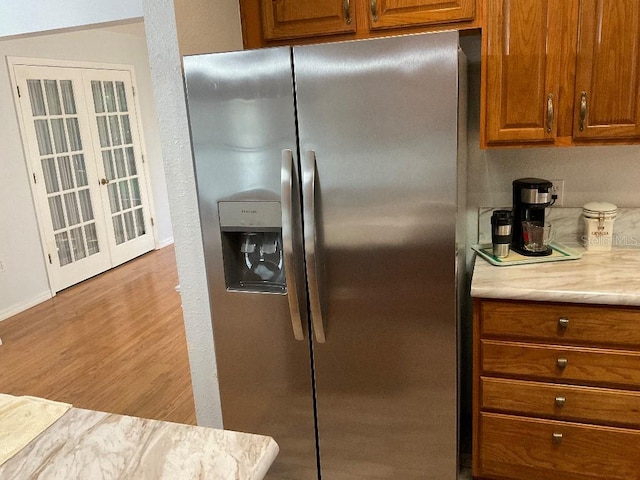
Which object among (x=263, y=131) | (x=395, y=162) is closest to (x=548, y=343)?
(x=395, y=162)

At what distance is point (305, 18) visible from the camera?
212cm

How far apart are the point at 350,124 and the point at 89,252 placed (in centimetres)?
442

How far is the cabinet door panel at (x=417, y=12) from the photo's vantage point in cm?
196

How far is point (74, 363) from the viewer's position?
3553 millimetres

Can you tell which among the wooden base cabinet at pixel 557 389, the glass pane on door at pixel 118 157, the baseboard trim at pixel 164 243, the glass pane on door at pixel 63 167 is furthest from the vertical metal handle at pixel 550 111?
the baseboard trim at pixel 164 243

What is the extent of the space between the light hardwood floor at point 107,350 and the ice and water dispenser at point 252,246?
1138mm

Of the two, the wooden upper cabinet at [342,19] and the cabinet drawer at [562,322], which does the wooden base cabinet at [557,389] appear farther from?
the wooden upper cabinet at [342,19]

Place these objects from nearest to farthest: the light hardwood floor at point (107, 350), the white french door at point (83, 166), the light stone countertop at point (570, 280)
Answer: the light stone countertop at point (570, 280) → the light hardwood floor at point (107, 350) → the white french door at point (83, 166)

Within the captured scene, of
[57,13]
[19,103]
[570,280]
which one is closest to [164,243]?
[19,103]

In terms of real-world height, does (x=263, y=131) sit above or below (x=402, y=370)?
above

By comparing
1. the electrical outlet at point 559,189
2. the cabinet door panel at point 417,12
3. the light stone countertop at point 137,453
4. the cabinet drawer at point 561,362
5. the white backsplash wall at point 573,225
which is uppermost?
the cabinet door panel at point 417,12

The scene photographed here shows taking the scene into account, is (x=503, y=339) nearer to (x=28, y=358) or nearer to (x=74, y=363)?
(x=74, y=363)

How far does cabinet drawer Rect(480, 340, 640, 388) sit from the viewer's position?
6.03 feet

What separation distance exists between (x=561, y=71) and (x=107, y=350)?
10.6 ft
